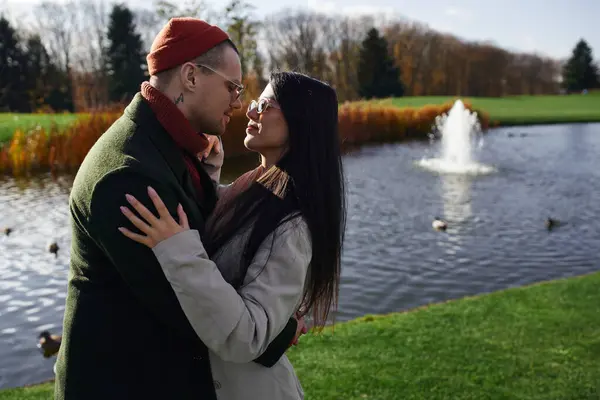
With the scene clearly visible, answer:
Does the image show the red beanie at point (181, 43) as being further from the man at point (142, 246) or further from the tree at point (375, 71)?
the tree at point (375, 71)

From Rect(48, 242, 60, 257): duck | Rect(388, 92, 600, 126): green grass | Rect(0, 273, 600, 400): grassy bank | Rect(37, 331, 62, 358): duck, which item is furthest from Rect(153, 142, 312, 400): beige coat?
Rect(388, 92, 600, 126): green grass

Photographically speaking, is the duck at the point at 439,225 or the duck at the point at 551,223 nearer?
the duck at the point at 439,225

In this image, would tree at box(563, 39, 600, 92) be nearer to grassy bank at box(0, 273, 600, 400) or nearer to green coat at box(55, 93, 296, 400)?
grassy bank at box(0, 273, 600, 400)

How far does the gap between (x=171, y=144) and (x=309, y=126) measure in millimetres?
465

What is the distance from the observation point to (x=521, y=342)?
17.7 feet

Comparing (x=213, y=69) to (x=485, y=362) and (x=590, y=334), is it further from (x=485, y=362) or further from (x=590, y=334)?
(x=590, y=334)

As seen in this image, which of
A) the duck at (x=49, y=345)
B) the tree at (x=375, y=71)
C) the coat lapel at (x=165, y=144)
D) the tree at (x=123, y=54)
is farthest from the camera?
the tree at (x=375, y=71)

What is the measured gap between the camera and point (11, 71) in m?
36.2

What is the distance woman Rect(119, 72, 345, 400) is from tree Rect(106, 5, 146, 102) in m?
39.2

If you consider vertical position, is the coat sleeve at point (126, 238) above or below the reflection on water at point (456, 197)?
above

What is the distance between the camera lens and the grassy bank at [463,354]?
4492 mm

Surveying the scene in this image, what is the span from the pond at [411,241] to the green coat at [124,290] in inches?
115

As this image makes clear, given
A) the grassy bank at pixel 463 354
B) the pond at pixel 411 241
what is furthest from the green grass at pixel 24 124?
the grassy bank at pixel 463 354

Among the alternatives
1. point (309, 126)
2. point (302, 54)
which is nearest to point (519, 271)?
point (309, 126)
